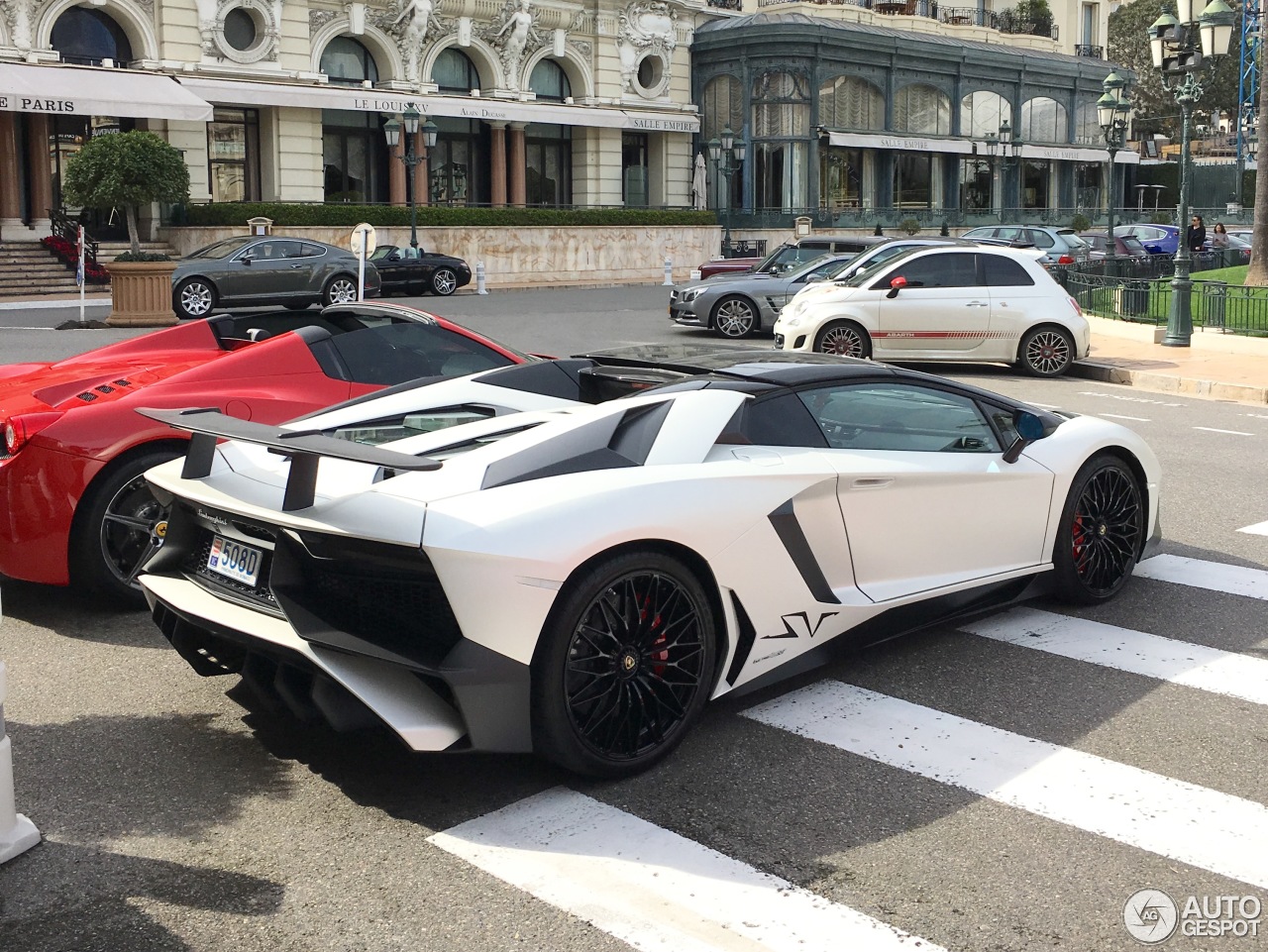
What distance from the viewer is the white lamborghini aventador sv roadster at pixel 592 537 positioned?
4340mm

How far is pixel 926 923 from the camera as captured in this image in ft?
12.4

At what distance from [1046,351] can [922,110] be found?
128ft

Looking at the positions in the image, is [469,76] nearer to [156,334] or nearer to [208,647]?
[156,334]

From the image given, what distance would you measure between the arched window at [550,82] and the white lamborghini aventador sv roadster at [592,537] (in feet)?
141

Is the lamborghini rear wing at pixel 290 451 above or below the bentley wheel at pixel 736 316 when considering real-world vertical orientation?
below

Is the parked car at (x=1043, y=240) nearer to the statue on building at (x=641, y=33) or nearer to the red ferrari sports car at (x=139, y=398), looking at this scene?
the statue on building at (x=641, y=33)

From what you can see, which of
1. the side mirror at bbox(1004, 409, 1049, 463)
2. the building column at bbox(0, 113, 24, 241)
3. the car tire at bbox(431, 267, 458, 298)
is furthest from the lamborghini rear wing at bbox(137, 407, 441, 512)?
the building column at bbox(0, 113, 24, 241)

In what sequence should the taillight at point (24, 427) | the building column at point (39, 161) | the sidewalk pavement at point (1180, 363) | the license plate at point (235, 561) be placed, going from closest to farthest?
the license plate at point (235, 561)
the taillight at point (24, 427)
the sidewalk pavement at point (1180, 363)
the building column at point (39, 161)

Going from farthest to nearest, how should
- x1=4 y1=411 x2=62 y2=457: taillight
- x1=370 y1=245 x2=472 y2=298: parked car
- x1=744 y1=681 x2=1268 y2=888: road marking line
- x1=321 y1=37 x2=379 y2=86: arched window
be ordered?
x1=321 y1=37 x2=379 y2=86: arched window
x1=370 y1=245 x2=472 y2=298: parked car
x1=4 y1=411 x2=62 y2=457: taillight
x1=744 y1=681 x2=1268 y2=888: road marking line

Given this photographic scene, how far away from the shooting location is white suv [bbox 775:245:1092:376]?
57.5 feet

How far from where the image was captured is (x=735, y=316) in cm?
2259

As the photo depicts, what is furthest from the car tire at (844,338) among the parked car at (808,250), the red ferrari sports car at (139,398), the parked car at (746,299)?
the red ferrari sports car at (139,398)

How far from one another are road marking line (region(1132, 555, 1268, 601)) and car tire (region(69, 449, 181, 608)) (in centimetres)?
496

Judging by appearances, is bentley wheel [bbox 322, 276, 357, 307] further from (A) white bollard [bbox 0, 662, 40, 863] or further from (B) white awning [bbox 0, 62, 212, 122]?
(A) white bollard [bbox 0, 662, 40, 863]
